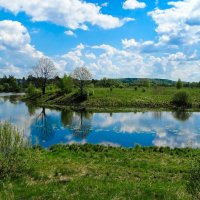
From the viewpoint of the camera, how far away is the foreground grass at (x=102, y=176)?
1235cm

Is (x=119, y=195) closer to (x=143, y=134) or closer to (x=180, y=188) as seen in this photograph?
(x=180, y=188)

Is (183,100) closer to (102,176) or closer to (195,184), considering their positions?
(102,176)

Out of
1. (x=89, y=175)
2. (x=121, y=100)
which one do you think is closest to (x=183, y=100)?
(x=121, y=100)

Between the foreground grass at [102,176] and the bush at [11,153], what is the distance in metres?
0.49

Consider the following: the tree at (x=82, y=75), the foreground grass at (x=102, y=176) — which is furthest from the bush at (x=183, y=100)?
the foreground grass at (x=102, y=176)

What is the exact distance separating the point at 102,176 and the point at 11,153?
14.6 ft

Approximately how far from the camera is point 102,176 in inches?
610

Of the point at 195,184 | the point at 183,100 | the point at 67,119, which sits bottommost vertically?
the point at 67,119

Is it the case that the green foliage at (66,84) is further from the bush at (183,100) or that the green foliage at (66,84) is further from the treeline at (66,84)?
the bush at (183,100)

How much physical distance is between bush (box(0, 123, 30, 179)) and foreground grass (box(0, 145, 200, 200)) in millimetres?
485

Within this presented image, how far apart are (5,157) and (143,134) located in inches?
953

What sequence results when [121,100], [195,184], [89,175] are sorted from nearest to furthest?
1. [195,184]
2. [89,175]
3. [121,100]

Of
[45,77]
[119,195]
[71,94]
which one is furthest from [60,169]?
[45,77]

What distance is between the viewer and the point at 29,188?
13117mm
